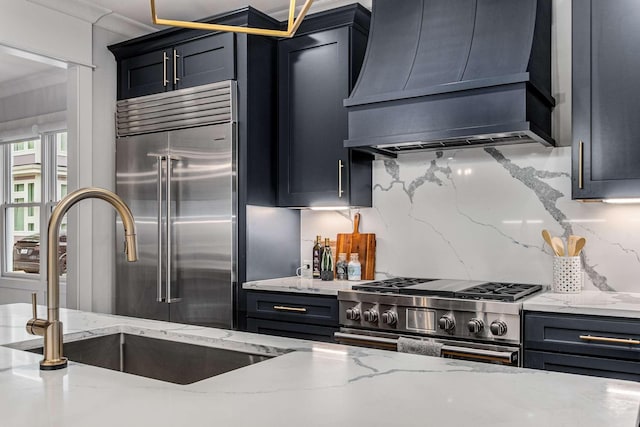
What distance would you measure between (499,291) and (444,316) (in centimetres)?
30

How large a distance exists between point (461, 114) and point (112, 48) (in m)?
2.56

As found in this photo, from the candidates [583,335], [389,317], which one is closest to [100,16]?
[389,317]

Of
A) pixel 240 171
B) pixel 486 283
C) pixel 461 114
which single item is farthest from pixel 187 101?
pixel 486 283

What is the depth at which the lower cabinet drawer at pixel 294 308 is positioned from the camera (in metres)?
3.04

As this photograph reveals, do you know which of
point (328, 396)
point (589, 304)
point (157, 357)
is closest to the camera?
point (328, 396)

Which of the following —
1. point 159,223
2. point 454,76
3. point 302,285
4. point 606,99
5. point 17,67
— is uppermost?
point 17,67

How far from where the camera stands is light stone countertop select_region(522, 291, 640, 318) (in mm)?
2297

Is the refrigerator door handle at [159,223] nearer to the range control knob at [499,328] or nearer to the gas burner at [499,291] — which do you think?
the gas burner at [499,291]

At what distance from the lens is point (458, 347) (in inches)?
102

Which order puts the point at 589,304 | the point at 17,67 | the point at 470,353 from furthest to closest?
1. the point at 17,67
2. the point at 470,353
3. the point at 589,304

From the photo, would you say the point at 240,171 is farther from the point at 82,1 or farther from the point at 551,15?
the point at 551,15

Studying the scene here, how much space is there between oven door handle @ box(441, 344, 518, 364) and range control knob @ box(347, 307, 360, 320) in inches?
20.1

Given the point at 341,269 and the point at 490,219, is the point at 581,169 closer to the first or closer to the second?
the point at 490,219

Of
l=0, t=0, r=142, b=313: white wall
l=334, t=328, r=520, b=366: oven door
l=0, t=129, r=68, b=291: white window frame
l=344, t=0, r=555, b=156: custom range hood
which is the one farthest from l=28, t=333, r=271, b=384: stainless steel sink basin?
l=0, t=129, r=68, b=291: white window frame
